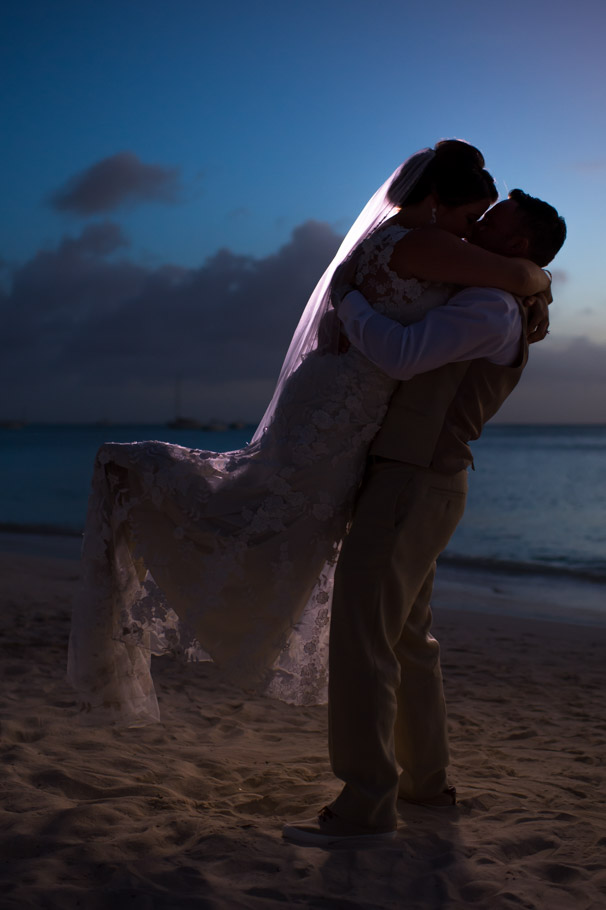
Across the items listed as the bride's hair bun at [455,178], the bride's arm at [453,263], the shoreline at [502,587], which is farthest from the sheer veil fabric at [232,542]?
the shoreline at [502,587]

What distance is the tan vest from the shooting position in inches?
101

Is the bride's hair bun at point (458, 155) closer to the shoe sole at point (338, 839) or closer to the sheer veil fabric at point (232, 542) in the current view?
the sheer veil fabric at point (232, 542)

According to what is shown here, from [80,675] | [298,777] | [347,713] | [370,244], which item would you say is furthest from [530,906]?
[370,244]

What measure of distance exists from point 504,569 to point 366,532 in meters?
9.99

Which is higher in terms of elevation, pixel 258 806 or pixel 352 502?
pixel 352 502

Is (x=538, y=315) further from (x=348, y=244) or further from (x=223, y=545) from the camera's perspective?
(x=223, y=545)

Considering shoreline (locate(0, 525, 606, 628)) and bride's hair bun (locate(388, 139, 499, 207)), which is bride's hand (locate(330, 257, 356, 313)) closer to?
bride's hair bun (locate(388, 139, 499, 207))

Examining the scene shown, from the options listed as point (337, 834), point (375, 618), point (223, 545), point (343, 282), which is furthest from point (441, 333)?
point (337, 834)

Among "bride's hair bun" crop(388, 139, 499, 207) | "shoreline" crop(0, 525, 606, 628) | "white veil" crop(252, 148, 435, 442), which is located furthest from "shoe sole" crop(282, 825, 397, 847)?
"shoreline" crop(0, 525, 606, 628)

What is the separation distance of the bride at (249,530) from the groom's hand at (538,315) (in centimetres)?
9

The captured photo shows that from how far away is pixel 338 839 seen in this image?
2.60 m

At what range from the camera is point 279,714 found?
443cm

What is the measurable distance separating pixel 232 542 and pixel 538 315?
1.32 metres

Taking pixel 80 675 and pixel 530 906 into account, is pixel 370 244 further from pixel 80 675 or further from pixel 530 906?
pixel 530 906
